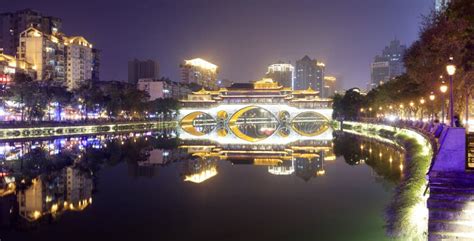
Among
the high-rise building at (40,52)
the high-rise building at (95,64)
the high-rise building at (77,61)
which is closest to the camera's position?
the high-rise building at (40,52)

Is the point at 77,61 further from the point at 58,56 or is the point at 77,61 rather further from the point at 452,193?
the point at 452,193

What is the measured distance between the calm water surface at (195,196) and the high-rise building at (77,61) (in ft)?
270

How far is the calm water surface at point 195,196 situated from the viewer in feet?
56.7

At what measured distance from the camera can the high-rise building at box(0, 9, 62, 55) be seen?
127869 millimetres

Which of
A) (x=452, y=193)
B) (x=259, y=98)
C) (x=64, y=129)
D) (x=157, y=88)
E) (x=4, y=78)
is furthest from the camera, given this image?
(x=157, y=88)

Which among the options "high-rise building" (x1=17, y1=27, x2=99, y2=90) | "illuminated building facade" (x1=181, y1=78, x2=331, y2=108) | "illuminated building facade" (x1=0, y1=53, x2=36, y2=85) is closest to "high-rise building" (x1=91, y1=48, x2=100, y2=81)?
"high-rise building" (x1=17, y1=27, x2=99, y2=90)

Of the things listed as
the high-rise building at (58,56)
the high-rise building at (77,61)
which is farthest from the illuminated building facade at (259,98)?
the high-rise building at (58,56)

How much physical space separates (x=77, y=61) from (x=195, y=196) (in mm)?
109414

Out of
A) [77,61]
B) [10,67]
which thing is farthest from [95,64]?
[10,67]

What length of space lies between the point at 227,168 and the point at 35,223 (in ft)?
61.2

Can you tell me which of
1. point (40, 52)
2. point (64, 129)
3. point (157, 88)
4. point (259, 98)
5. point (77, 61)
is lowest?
point (64, 129)

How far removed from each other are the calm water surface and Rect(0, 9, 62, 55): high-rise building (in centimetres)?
9500

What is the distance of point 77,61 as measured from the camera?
4889 inches

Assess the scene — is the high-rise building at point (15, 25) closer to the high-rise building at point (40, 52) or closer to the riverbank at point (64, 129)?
the high-rise building at point (40, 52)
